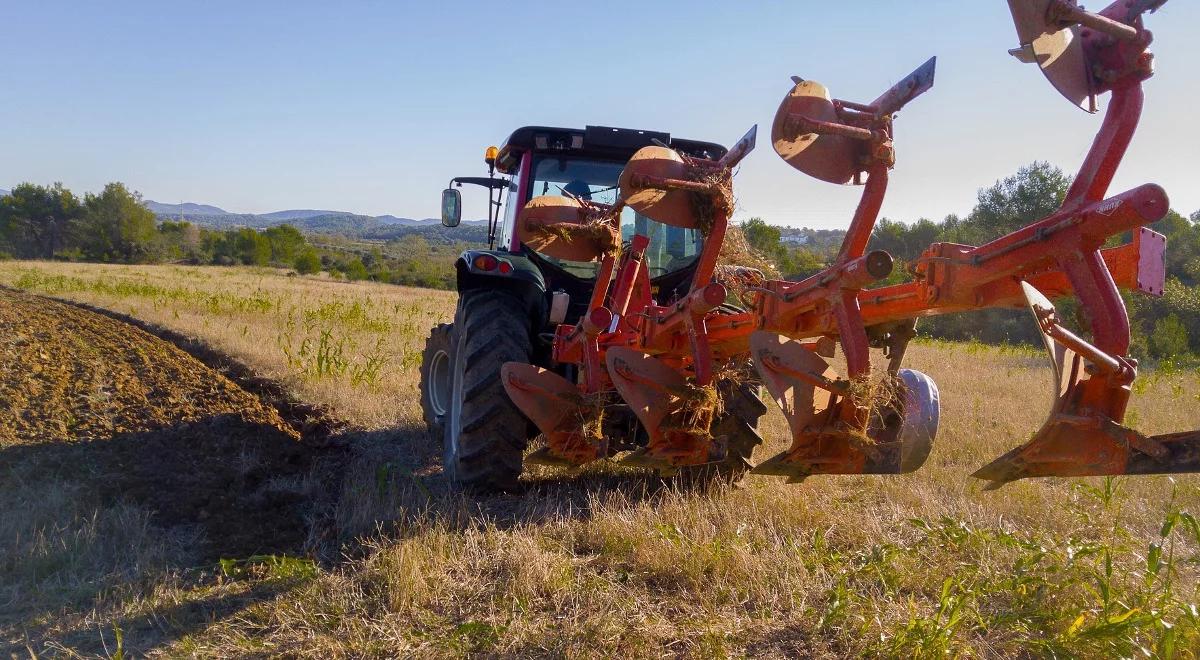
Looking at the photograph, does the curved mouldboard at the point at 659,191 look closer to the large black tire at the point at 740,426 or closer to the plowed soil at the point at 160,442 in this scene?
the large black tire at the point at 740,426

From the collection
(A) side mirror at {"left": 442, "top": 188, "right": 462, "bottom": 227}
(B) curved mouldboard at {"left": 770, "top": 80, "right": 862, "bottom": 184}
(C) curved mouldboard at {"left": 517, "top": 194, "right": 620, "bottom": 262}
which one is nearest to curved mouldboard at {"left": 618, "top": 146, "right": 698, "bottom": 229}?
(C) curved mouldboard at {"left": 517, "top": 194, "right": 620, "bottom": 262}

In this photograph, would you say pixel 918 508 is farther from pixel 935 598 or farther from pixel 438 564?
pixel 438 564

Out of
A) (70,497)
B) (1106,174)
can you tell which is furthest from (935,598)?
(70,497)

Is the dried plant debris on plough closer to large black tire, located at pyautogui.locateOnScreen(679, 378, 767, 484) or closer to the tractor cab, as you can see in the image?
large black tire, located at pyautogui.locateOnScreen(679, 378, 767, 484)

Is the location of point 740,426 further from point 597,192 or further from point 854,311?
point 597,192

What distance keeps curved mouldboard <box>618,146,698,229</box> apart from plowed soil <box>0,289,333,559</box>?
226cm

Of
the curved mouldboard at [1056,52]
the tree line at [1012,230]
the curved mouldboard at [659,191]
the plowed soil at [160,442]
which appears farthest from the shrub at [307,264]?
the curved mouldboard at [1056,52]

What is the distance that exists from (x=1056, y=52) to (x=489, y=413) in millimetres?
Result: 2946

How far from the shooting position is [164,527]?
3.80 m

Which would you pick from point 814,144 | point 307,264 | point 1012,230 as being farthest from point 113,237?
point 814,144

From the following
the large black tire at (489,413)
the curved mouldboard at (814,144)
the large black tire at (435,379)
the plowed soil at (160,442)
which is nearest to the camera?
the curved mouldboard at (814,144)

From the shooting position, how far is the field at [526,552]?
271 cm

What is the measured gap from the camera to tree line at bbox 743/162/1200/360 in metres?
12.9

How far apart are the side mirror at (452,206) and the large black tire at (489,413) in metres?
1.93
